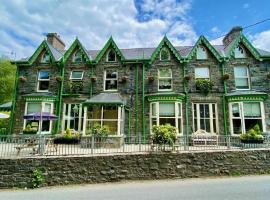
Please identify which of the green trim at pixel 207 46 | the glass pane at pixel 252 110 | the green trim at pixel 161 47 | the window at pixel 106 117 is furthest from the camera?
the green trim at pixel 161 47

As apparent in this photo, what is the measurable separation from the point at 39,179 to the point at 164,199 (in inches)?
242

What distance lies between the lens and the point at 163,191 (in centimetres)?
748

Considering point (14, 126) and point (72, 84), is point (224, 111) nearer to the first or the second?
point (72, 84)

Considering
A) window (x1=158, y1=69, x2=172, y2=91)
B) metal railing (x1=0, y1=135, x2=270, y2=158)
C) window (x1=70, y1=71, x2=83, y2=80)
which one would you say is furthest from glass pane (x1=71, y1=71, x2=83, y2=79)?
window (x1=158, y1=69, x2=172, y2=91)

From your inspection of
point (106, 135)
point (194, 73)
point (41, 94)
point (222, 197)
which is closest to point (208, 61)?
point (194, 73)

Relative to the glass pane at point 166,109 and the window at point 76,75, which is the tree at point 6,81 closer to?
the window at point 76,75

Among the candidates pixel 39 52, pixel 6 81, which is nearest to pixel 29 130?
pixel 39 52

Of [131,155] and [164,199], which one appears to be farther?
[131,155]

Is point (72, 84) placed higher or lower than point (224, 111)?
higher

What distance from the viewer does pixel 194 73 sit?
16.2m

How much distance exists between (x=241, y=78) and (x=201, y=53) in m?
4.17

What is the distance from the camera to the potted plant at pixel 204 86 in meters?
15.5

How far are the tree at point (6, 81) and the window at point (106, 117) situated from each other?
2634 centimetres

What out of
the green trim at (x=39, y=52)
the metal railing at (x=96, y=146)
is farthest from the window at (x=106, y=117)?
the green trim at (x=39, y=52)
